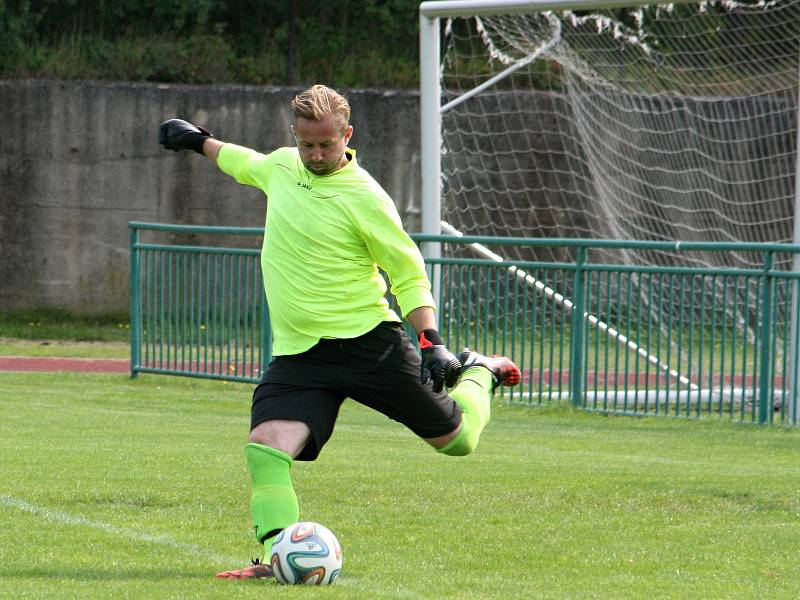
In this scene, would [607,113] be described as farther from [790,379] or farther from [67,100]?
[67,100]

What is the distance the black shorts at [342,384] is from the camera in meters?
6.02

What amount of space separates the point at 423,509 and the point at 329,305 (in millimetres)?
1882

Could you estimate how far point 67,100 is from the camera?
65.8 feet

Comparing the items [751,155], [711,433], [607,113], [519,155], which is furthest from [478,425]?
[519,155]

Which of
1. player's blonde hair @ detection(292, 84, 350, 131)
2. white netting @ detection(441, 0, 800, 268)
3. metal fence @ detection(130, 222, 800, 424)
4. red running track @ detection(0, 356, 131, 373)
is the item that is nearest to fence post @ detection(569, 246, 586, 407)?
metal fence @ detection(130, 222, 800, 424)

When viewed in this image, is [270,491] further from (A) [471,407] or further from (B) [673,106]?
(B) [673,106]

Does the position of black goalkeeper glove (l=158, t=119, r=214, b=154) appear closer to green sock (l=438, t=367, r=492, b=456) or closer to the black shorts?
the black shorts

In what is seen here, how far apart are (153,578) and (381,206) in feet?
5.58

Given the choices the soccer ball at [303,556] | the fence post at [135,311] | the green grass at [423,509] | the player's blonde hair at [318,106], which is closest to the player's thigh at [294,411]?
the soccer ball at [303,556]

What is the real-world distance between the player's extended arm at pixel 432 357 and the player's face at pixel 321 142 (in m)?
0.68

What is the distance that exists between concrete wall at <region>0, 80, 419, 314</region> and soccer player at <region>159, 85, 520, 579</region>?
13.9m

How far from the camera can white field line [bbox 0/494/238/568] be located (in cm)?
634

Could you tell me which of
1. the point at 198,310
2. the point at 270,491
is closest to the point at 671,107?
the point at 198,310

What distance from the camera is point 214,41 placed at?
21.8 m
